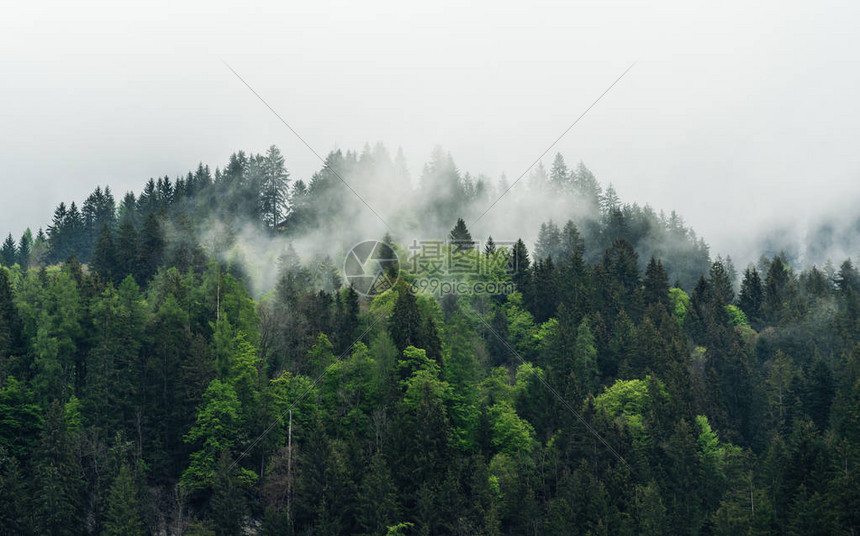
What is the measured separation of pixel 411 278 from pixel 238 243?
3320 centimetres

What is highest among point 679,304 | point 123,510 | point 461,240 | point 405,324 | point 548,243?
point 548,243

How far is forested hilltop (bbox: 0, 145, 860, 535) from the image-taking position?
243 feet

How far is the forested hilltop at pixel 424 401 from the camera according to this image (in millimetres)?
74000

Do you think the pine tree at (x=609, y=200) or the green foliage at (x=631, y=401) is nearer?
the green foliage at (x=631, y=401)

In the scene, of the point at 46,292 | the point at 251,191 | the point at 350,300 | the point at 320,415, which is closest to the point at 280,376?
the point at 320,415

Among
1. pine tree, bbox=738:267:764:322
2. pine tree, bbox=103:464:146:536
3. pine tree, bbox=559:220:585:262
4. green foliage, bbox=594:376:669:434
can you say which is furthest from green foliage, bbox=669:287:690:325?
pine tree, bbox=103:464:146:536

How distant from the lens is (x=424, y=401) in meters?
79.8

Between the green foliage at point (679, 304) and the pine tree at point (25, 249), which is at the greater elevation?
the pine tree at point (25, 249)

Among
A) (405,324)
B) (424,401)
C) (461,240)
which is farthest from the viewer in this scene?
(461,240)

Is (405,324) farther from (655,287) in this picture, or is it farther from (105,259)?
(105,259)

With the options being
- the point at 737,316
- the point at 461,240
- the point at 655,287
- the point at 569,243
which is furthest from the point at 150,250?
the point at 737,316

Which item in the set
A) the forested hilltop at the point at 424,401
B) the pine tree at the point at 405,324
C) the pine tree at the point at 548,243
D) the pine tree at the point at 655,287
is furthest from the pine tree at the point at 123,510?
the pine tree at the point at 548,243

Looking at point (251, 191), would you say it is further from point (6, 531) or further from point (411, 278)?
point (6, 531)

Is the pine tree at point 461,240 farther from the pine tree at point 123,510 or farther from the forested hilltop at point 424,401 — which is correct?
the pine tree at point 123,510
